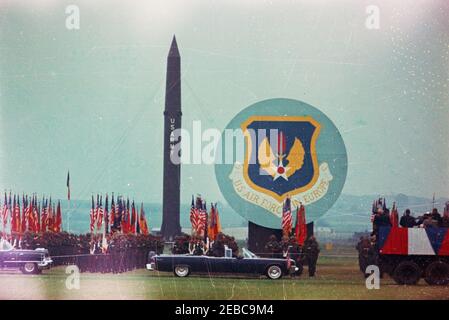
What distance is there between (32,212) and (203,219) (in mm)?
1529

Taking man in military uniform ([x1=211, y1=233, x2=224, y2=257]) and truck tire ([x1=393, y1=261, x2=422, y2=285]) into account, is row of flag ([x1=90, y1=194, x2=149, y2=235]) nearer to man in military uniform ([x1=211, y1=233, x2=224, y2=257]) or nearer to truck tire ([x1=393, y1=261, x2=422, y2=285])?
man in military uniform ([x1=211, y1=233, x2=224, y2=257])

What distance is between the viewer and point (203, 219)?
8203mm

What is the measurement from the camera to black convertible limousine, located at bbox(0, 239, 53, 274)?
8.31 m

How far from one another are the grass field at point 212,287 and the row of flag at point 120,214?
41 cm

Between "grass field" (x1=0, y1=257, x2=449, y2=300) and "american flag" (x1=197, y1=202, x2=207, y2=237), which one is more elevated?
"american flag" (x1=197, y1=202, x2=207, y2=237)

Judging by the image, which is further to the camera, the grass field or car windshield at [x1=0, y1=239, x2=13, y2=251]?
car windshield at [x1=0, y1=239, x2=13, y2=251]

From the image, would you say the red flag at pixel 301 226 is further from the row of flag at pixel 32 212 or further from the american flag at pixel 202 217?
the row of flag at pixel 32 212

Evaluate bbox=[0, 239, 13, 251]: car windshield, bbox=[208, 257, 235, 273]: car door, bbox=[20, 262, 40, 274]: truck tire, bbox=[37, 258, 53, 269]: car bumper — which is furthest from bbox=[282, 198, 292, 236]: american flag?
bbox=[0, 239, 13, 251]: car windshield

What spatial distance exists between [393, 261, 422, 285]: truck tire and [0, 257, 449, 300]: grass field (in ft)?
0.18

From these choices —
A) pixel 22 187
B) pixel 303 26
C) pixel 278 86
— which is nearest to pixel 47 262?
pixel 22 187

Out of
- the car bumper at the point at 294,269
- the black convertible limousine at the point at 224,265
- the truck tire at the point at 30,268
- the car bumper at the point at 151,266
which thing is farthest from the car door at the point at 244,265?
the truck tire at the point at 30,268

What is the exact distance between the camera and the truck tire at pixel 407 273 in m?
8.24

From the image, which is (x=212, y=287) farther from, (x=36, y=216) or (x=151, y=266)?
A: (x=36, y=216)

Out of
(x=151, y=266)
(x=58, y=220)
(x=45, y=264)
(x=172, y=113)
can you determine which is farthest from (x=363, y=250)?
(x=45, y=264)
